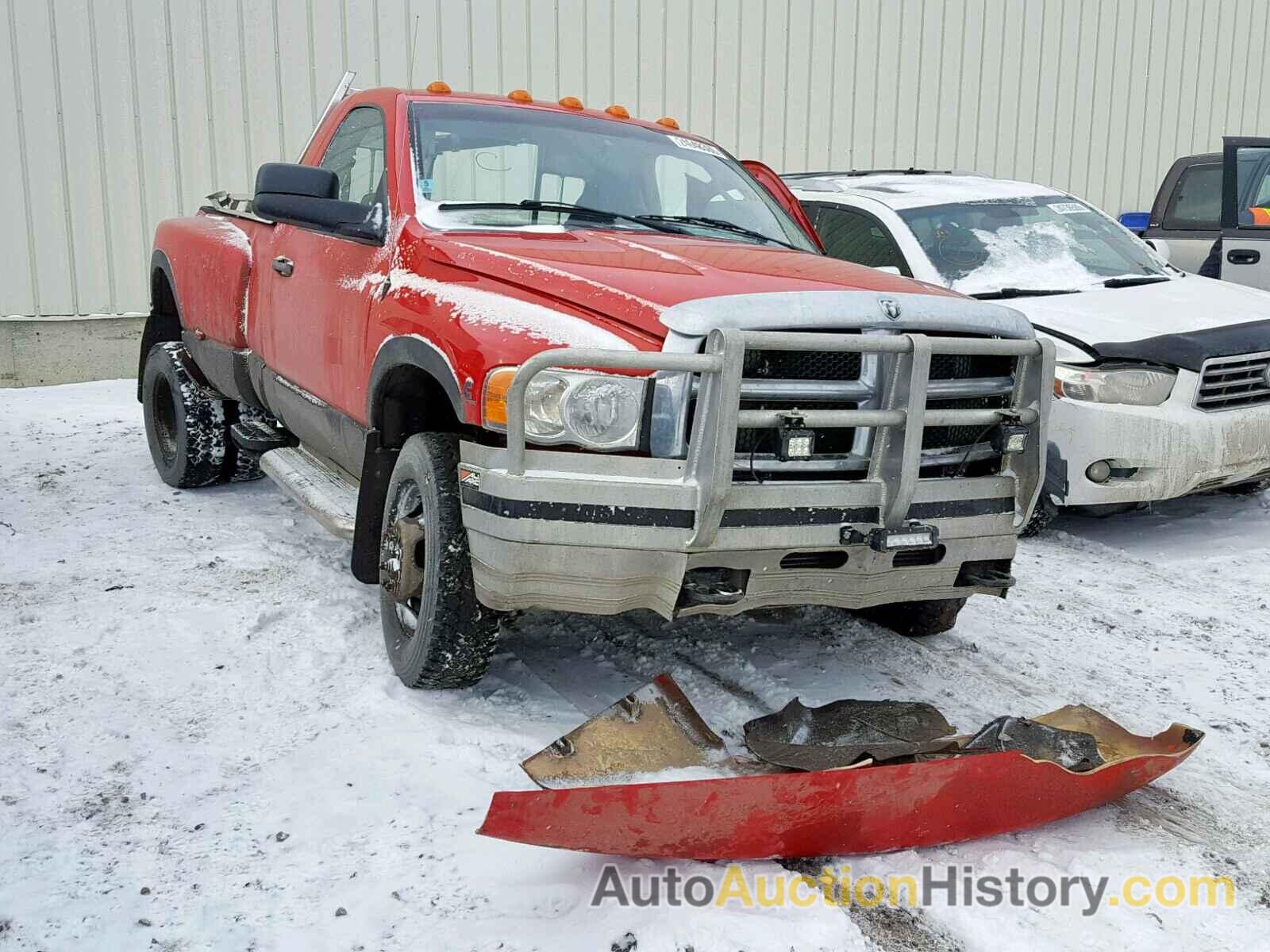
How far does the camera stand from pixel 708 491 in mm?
2959

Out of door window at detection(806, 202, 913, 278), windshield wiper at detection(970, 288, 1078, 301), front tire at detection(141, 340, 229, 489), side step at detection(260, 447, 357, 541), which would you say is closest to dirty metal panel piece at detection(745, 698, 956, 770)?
side step at detection(260, 447, 357, 541)

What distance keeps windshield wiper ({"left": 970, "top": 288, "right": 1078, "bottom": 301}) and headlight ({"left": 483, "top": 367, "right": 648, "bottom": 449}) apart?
3613mm

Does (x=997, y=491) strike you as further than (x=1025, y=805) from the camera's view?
Yes

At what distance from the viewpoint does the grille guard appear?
2900 millimetres

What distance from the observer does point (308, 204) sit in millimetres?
4055

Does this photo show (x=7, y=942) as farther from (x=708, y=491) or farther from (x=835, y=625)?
(x=835, y=625)

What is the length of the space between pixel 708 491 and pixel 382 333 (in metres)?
1.42

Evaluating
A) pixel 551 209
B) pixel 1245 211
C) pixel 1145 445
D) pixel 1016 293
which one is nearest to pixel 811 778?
pixel 551 209

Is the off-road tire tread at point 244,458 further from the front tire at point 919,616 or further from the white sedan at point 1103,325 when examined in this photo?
the white sedan at point 1103,325

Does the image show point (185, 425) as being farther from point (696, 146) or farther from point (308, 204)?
point (696, 146)

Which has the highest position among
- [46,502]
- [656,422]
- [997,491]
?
[656,422]

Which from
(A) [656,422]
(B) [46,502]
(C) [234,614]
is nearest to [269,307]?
(C) [234,614]

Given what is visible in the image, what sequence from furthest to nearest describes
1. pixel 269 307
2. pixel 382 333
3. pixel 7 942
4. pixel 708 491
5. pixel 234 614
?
1. pixel 269 307
2. pixel 234 614
3. pixel 382 333
4. pixel 708 491
5. pixel 7 942

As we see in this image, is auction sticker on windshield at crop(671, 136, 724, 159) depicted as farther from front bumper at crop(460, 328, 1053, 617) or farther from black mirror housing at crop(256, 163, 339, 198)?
front bumper at crop(460, 328, 1053, 617)
